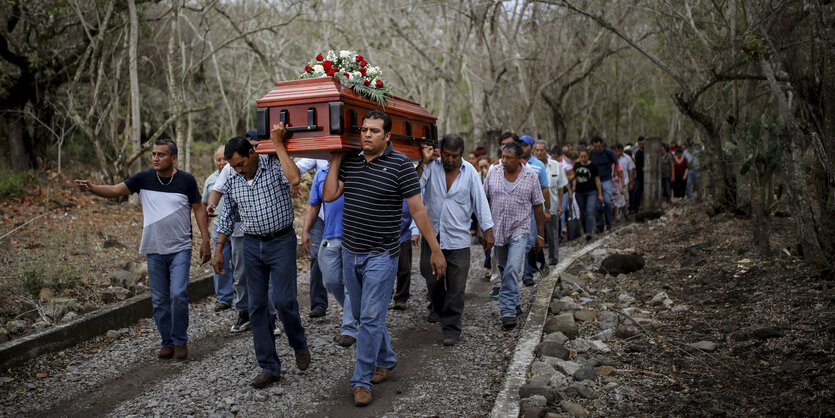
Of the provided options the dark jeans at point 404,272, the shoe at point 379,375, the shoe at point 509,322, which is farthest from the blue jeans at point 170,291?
the shoe at point 509,322

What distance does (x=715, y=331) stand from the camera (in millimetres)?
5695

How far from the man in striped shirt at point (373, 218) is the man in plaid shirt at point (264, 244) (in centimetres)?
57

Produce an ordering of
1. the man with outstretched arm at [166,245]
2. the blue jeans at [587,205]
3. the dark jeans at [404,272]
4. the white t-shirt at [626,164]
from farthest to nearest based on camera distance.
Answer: the white t-shirt at [626,164] < the blue jeans at [587,205] < the dark jeans at [404,272] < the man with outstretched arm at [166,245]

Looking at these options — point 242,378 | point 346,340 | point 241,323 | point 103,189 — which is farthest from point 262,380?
point 103,189

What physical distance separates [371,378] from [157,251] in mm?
2313

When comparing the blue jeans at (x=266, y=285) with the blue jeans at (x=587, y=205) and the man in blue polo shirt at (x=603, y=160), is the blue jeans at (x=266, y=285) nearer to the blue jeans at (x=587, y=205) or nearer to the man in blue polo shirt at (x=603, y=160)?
the blue jeans at (x=587, y=205)

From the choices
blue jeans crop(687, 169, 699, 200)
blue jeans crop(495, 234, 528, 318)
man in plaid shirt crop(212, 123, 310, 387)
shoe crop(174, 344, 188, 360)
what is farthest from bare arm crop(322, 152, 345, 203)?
blue jeans crop(687, 169, 699, 200)

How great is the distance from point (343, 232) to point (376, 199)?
36cm

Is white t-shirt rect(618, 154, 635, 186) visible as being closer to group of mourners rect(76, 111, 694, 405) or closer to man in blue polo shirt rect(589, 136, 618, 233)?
man in blue polo shirt rect(589, 136, 618, 233)

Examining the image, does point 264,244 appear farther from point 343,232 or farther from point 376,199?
point 376,199

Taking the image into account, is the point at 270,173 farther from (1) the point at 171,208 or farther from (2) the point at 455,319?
(2) the point at 455,319

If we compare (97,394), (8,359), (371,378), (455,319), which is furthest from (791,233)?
(8,359)

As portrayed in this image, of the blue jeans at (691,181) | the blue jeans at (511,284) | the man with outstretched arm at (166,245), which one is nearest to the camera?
the man with outstretched arm at (166,245)

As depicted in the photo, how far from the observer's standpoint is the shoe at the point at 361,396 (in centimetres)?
448
